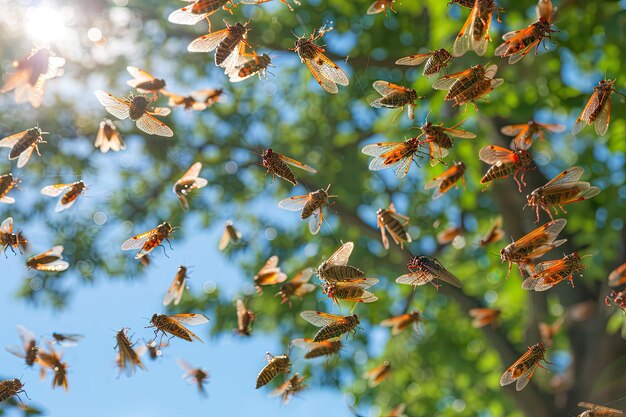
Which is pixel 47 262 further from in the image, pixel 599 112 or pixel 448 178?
pixel 599 112

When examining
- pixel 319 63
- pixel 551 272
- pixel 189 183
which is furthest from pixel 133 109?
pixel 551 272

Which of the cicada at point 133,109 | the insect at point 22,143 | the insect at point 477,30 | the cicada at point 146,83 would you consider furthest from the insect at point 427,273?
the insect at point 22,143

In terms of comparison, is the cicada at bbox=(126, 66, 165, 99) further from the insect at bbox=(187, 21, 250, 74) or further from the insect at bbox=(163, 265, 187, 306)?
the insect at bbox=(163, 265, 187, 306)

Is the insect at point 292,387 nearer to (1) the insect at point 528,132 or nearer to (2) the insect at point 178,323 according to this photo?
(2) the insect at point 178,323

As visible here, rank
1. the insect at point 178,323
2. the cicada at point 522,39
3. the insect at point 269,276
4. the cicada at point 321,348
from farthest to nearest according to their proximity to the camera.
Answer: the insect at point 269,276 → the cicada at point 321,348 → the insect at point 178,323 → the cicada at point 522,39

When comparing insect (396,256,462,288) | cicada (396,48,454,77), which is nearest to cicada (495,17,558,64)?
cicada (396,48,454,77)

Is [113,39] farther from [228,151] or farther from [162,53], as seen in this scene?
[228,151]
